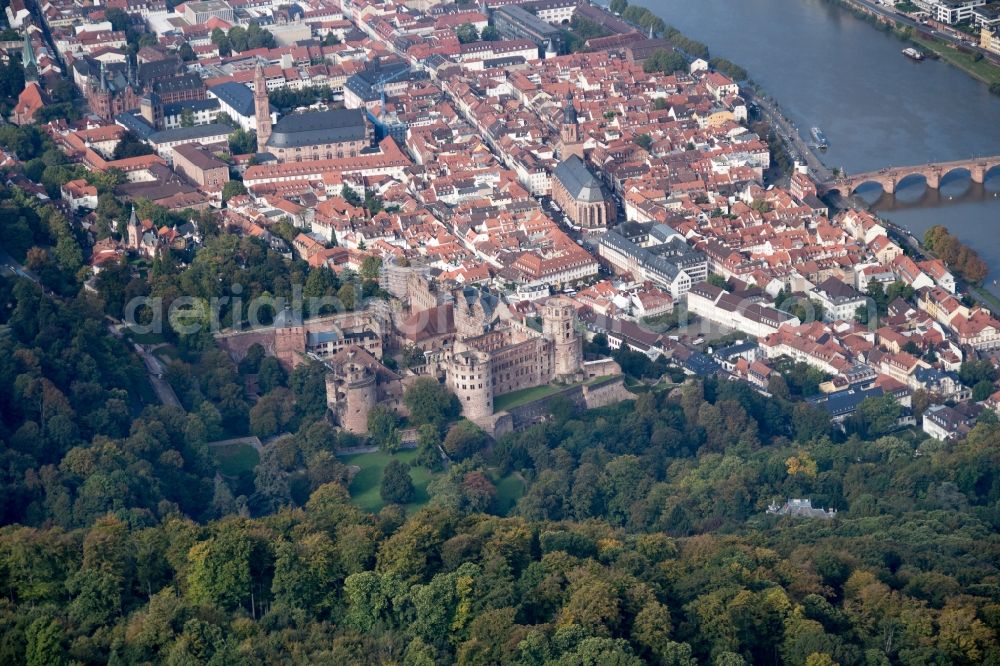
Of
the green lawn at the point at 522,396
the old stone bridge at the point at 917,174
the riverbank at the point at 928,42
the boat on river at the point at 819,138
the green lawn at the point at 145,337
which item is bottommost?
the riverbank at the point at 928,42

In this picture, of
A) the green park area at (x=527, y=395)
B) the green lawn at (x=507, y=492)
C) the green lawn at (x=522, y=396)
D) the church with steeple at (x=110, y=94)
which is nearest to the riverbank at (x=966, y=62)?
the church with steeple at (x=110, y=94)

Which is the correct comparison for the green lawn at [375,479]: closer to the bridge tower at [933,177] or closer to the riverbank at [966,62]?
the bridge tower at [933,177]

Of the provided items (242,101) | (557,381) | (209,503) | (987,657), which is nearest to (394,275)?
(557,381)

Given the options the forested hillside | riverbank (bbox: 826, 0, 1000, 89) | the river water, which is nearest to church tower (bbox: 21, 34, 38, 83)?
the forested hillside

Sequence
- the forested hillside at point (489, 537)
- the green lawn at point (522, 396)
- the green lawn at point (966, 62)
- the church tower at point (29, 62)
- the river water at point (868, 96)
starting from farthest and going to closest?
the green lawn at point (966, 62)
the church tower at point (29, 62)
the river water at point (868, 96)
the green lawn at point (522, 396)
the forested hillside at point (489, 537)

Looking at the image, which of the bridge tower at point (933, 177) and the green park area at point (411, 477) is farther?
the bridge tower at point (933, 177)

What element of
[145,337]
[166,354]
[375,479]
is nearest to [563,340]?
A: [375,479]

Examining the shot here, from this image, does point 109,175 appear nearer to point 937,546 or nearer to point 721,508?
point 721,508
